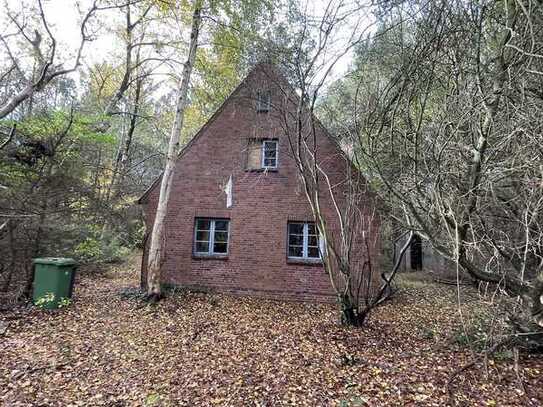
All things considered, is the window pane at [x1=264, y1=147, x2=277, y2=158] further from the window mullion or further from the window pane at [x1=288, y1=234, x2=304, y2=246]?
the window mullion

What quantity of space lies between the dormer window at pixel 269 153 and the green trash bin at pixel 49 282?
6079 mm

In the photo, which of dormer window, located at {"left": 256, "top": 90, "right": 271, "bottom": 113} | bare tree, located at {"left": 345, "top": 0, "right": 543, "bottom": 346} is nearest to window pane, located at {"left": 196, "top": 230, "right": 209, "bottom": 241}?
dormer window, located at {"left": 256, "top": 90, "right": 271, "bottom": 113}

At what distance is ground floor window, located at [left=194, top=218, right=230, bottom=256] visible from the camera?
9.83 metres

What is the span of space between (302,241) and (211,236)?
2848mm

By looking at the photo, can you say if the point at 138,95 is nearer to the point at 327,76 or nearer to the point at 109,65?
the point at 109,65

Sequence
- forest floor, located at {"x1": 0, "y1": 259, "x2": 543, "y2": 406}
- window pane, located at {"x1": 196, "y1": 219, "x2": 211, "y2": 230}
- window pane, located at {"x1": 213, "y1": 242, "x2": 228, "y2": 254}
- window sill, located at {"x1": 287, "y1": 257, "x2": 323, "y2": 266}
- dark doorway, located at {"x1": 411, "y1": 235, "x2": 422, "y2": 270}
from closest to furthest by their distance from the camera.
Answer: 1. forest floor, located at {"x1": 0, "y1": 259, "x2": 543, "y2": 406}
2. window sill, located at {"x1": 287, "y1": 257, "x2": 323, "y2": 266}
3. window pane, located at {"x1": 213, "y1": 242, "x2": 228, "y2": 254}
4. window pane, located at {"x1": 196, "y1": 219, "x2": 211, "y2": 230}
5. dark doorway, located at {"x1": 411, "y1": 235, "x2": 422, "y2": 270}

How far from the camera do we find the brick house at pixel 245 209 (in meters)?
9.50

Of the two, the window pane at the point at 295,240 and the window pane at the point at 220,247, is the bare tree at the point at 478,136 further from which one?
→ the window pane at the point at 220,247

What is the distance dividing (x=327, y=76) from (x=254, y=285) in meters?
6.14

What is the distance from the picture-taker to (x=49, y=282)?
7398 mm

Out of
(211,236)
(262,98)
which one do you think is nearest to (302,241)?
(211,236)

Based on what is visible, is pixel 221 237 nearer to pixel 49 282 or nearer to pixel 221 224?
pixel 221 224

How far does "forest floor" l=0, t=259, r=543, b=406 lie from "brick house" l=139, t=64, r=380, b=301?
4.97 ft

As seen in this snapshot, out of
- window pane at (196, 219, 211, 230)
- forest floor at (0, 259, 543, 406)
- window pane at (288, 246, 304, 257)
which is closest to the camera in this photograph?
forest floor at (0, 259, 543, 406)
